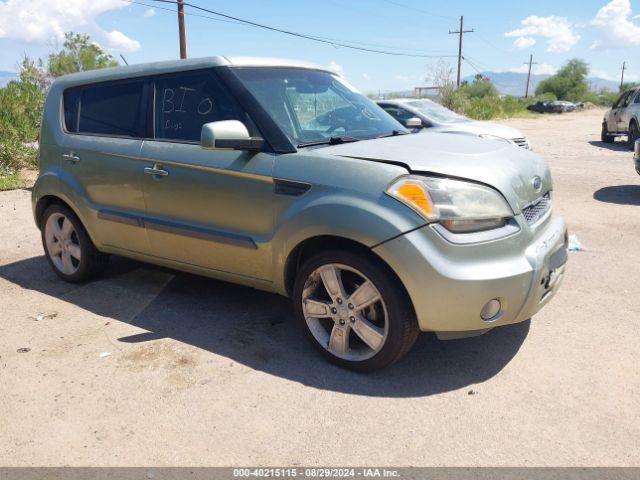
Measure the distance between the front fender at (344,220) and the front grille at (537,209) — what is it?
76 centimetres

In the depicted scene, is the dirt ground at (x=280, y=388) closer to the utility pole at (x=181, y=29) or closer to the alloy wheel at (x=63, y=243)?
the alloy wheel at (x=63, y=243)

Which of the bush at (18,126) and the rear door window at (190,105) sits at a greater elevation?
the rear door window at (190,105)

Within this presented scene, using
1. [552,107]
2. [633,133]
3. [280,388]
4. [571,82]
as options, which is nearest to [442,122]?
[633,133]

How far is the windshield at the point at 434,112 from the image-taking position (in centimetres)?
1149

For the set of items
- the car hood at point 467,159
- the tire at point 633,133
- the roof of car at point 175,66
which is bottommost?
the tire at point 633,133

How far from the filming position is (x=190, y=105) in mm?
4078

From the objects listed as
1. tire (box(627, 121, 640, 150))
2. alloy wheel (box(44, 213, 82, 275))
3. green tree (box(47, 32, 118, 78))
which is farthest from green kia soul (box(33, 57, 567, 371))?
green tree (box(47, 32, 118, 78))

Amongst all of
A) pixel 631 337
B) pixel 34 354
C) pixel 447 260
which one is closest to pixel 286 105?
pixel 447 260

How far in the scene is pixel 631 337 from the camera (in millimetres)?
3787

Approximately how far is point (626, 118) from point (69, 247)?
15.8 metres

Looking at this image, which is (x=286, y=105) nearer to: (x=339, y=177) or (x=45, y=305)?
(x=339, y=177)

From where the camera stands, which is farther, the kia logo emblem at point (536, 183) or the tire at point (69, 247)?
the tire at point (69, 247)

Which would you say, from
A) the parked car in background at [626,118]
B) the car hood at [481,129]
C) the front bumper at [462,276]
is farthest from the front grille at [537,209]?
the parked car in background at [626,118]

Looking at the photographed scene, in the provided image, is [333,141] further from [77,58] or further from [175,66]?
[77,58]
